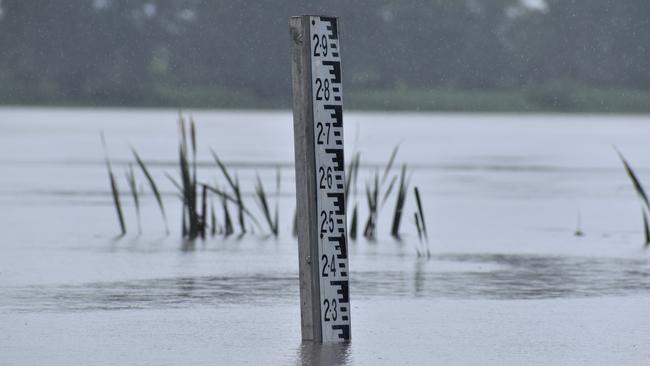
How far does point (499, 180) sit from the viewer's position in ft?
78.8

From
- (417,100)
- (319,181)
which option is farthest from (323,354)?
(417,100)

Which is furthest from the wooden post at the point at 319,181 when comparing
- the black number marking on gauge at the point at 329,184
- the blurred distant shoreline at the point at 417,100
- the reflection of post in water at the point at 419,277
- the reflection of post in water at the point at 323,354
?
the blurred distant shoreline at the point at 417,100

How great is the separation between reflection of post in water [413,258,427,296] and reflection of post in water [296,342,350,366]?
2322mm

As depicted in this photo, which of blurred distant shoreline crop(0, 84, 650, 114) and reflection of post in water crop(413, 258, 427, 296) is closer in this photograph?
reflection of post in water crop(413, 258, 427, 296)

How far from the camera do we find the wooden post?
Answer: 7.94 meters

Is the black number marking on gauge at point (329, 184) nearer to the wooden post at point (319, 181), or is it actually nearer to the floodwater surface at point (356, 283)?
the wooden post at point (319, 181)

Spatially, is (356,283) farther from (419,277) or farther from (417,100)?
(417,100)

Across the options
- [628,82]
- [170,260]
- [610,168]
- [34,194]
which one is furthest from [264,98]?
[170,260]

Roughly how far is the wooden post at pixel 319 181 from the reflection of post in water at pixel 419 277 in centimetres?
219

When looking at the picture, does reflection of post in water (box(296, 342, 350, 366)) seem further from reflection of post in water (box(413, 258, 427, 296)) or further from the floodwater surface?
reflection of post in water (box(413, 258, 427, 296))

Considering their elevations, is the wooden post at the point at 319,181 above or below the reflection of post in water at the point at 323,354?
above

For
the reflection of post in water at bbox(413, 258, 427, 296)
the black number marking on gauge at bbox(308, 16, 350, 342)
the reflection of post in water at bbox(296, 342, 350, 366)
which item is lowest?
the reflection of post in water at bbox(413, 258, 427, 296)

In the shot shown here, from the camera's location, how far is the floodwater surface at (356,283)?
304 inches

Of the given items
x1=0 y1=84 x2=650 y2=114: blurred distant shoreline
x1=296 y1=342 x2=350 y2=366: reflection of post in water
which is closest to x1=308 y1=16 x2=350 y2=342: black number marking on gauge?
x1=296 y1=342 x2=350 y2=366: reflection of post in water
